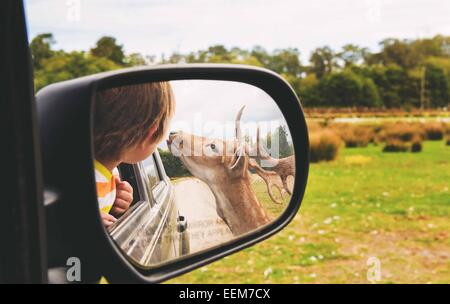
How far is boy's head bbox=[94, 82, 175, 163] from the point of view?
0.57m

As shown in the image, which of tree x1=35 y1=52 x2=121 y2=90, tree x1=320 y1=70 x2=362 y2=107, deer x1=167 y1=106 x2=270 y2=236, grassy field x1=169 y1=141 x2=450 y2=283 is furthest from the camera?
tree x1=320 y1=70 x2=362 y2=107

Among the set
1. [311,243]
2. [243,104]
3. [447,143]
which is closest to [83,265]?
[243,104]

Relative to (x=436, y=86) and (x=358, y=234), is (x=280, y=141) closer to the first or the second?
(x=358, y=234)

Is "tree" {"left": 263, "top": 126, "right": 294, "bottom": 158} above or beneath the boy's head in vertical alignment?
beneath

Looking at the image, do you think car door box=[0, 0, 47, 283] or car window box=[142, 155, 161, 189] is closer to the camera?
car door box=[0, 0, 47, 283]

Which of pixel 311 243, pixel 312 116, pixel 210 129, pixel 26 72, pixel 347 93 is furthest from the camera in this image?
pixel 347 93

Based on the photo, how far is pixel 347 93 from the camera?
33.1 ft

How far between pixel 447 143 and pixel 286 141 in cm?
947

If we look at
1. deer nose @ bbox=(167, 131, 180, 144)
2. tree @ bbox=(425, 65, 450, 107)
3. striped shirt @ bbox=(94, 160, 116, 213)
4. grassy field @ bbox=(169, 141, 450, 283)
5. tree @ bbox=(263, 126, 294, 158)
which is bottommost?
grassy field @ bbox=(169, 141, 450, 283)

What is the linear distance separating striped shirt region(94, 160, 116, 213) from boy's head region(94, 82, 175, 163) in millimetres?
10

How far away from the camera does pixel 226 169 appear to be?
64cm

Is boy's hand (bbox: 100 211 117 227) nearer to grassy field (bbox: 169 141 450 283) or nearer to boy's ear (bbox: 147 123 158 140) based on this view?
boy's ear (bbox: 147 123 158 140)

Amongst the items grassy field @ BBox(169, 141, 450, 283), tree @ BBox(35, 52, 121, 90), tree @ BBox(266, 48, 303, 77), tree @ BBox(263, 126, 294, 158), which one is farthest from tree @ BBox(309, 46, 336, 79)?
tree @ BBox(263, 126, 294, 158)
